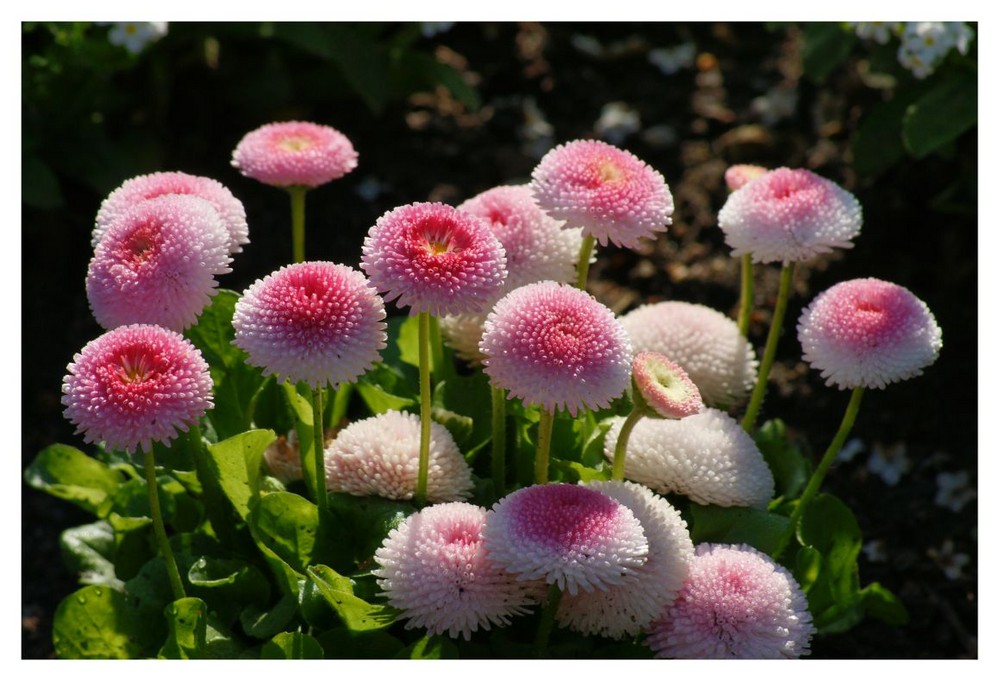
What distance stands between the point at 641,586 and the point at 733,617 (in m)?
0.14

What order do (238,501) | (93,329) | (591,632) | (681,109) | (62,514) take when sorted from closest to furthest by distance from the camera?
1. (591,632)
2. (238,501)
3. (62,514)
4. (93,329)
5. (681,109)

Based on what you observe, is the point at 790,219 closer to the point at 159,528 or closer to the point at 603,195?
the point at 603,195

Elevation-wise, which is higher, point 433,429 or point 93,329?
point 433,429

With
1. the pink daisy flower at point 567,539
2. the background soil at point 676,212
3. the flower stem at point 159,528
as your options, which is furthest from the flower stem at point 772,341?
the flower stem at point 159,528

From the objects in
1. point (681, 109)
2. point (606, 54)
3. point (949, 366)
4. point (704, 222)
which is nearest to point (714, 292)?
point (704, 222)

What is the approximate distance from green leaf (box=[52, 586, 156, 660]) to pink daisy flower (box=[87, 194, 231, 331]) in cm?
54

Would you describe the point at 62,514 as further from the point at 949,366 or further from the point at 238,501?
the point at 949,366

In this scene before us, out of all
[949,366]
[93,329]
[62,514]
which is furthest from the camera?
[93,329]

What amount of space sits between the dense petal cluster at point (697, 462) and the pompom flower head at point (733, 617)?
14 cm

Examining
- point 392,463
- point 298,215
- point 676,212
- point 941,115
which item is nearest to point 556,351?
point 392,463

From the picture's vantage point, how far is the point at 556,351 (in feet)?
4.80

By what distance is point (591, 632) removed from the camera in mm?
1661

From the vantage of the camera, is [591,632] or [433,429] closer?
[591,632]

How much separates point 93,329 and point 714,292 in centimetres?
159
